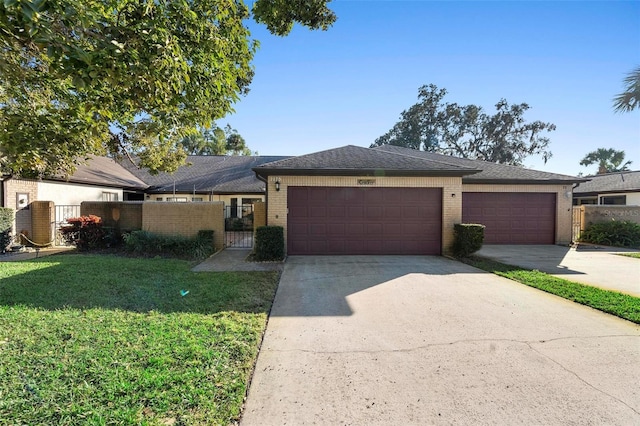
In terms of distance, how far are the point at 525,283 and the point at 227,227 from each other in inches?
610

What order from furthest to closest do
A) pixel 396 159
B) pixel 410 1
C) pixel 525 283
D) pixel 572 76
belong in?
pixel 396 159 < pixel 572 76 < pixel 410 1 < pixel 525 283

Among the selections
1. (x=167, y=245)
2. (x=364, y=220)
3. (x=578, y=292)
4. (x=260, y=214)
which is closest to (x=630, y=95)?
(x=578, y=292)

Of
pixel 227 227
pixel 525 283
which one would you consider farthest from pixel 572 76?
pixel 227 227

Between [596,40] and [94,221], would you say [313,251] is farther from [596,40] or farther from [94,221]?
[596,40]

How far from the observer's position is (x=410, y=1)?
8.14 meters

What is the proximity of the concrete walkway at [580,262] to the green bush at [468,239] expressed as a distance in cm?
94

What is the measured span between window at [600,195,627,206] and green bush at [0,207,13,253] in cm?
3090

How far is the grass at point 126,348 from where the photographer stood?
251 cm

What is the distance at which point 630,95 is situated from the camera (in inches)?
431

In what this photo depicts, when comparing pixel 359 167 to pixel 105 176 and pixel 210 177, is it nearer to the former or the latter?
pixel 210 177

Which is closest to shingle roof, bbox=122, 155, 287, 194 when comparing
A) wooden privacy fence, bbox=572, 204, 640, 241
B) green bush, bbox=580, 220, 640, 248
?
wooden privacy fence, bbox=572, 204, 640, 241

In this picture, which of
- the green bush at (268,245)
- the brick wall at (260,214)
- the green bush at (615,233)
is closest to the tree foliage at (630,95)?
the green bush at (615,233)

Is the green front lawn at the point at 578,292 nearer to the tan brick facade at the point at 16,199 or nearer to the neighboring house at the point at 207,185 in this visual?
the neighboring house at the point at 207,185

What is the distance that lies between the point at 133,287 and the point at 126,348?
300 cm
